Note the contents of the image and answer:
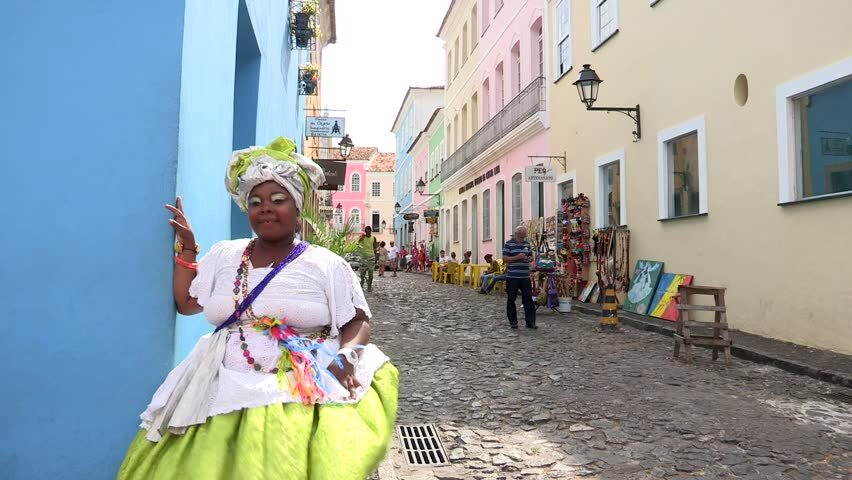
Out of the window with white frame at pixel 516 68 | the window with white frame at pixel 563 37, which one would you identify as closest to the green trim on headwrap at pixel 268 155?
the window with white frame at pixel 563 37

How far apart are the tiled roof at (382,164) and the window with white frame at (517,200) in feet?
154

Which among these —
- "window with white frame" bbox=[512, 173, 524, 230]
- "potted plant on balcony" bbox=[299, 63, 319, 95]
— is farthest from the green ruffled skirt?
"window with white frame" bbox=[512, 173, 524, 230]

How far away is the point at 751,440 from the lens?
4.23 metres

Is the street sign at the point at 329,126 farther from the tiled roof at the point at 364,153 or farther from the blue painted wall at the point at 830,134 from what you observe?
the tiled roof at the point at 364,153

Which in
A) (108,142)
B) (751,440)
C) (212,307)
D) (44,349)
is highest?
(108,142)

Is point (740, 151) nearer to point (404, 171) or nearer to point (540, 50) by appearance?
point (540, 50)

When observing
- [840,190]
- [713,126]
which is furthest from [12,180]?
[713,126]

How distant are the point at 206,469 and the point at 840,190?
721cm

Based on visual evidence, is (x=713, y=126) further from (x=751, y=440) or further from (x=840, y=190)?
(x=751, y=440)

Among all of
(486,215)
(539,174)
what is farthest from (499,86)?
(539,174)

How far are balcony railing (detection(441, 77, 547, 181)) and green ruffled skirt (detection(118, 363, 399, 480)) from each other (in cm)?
1480

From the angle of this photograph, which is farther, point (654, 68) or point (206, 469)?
point (654, 68)

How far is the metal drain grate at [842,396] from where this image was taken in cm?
522

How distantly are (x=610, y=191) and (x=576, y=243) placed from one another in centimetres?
135
